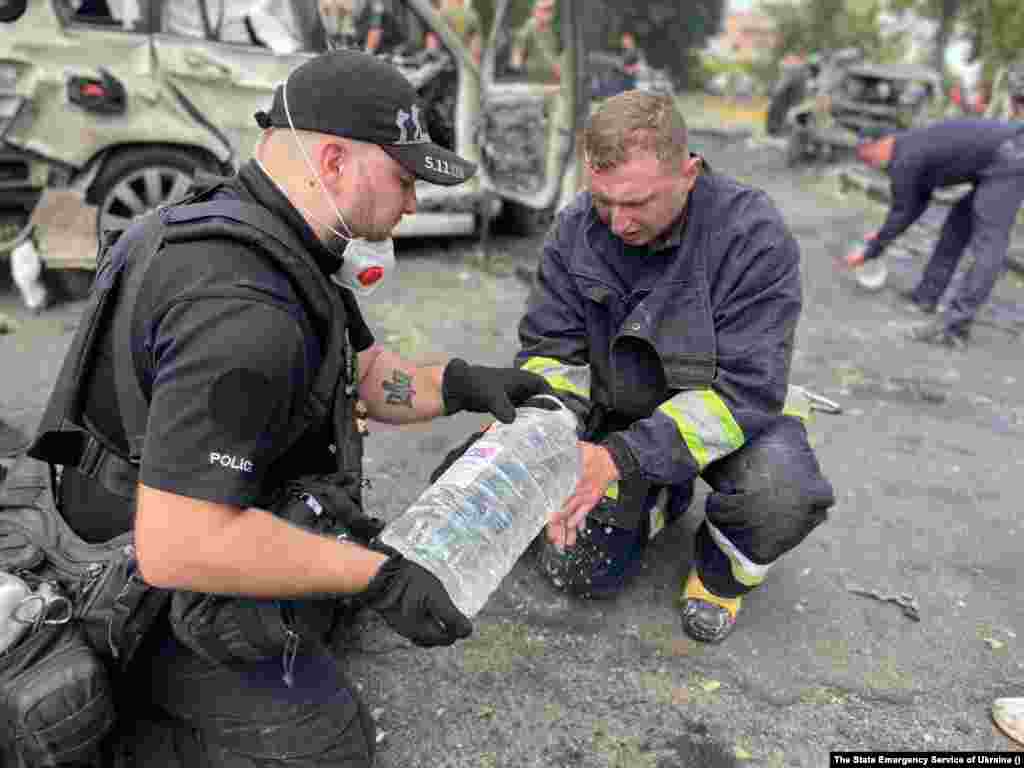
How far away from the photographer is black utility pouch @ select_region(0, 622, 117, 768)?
1529 mm

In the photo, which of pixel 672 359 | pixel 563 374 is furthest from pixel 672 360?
pixel 563 374

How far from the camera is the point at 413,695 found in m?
2.22

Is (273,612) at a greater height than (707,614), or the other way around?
(273,612)

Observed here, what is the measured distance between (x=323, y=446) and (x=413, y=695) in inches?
32.0

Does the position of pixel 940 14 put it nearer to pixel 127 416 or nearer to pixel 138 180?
pixel 138 180

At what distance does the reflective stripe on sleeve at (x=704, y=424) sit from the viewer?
2.30 metres

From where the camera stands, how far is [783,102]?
1673 cm

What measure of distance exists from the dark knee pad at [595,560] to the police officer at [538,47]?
4.74 m

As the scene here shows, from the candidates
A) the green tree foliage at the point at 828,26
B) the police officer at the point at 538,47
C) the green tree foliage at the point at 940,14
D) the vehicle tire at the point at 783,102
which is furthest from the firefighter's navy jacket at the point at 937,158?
the green tree foliage at the point at 828,26

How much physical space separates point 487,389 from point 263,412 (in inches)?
37.2

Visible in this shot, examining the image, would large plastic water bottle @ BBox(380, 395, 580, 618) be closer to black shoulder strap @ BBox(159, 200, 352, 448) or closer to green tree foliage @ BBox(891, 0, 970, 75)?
black shoulder strap @ BBox(159, 200, 352, 448)

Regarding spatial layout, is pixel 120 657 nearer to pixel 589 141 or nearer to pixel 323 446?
pixel 323 446

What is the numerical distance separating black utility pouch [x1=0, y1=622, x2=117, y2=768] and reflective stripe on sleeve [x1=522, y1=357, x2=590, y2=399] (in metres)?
1.48

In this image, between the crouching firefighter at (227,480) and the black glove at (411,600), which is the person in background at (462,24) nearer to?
the crouching firefighter at (227,480)
